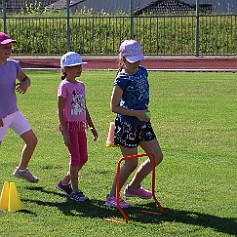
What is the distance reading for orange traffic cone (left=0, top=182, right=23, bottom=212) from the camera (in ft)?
25.7

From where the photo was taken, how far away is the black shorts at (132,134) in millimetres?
7863

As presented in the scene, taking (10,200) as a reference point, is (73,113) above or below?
above

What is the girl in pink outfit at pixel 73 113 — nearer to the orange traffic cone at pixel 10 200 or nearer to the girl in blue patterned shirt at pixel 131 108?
the girl in blue patterned shirt at pixel 131 108

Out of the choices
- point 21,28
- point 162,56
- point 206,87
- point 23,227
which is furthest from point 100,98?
point 21,28

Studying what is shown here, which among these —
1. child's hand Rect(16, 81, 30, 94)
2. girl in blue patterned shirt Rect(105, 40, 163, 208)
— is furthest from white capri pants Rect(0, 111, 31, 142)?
girl in blue patterned shirt Rect(105, 40, 163, 208)

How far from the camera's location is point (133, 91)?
308 inches

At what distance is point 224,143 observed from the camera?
38.2 feet

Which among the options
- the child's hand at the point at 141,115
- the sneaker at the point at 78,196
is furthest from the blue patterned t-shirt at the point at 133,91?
the sneaker at the point at 78,196

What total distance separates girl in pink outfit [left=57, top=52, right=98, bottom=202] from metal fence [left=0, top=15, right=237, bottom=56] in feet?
82.1

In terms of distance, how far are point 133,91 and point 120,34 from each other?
26.8m

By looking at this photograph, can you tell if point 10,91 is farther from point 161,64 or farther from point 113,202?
point 161,64

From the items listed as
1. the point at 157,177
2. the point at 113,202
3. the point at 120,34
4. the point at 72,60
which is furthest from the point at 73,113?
the point at 120,34

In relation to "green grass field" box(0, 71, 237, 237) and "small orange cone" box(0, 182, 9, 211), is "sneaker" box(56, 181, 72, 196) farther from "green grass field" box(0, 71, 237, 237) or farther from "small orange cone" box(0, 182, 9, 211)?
"small orange cone" box(0, 182, 9, 211)

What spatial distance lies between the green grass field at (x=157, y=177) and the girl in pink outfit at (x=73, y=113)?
0.35 metres
